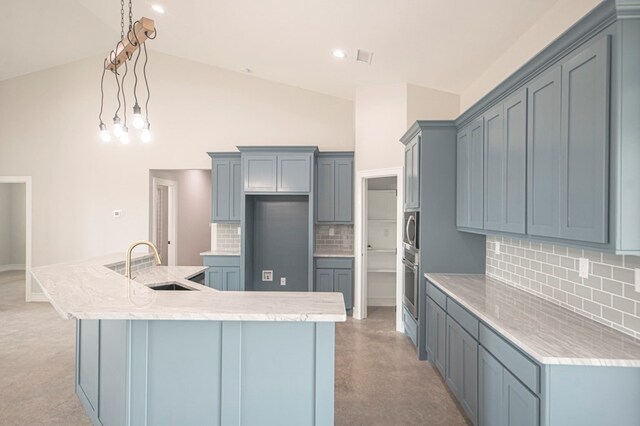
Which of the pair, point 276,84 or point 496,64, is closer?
point 496,64

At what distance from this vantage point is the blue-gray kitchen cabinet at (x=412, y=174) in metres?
3.50

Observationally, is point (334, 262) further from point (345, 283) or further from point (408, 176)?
point (408, 176)

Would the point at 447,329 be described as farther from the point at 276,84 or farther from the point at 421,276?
the point at 276,84

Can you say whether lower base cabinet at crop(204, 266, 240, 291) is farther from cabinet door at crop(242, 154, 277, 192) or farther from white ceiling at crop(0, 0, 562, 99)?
white ceiling at crop(0, 0, 562, 99)

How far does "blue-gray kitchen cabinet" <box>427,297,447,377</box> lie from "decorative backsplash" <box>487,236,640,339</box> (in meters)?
0.64

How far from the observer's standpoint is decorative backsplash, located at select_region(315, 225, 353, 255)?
17.5ft

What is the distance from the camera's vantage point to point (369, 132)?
4715mm

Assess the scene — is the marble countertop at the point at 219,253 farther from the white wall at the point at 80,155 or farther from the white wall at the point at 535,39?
the white wall at the point at 535,39

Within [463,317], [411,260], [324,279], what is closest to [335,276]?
[324,279]

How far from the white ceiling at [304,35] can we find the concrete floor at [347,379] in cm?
305

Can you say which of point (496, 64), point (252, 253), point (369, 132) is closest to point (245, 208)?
point (252, 253)

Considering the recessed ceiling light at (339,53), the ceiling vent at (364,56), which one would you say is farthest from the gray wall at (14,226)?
the ceiling vent at (364,56)

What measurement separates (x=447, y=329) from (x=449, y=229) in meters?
1.04

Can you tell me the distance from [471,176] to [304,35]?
7.47 ft
